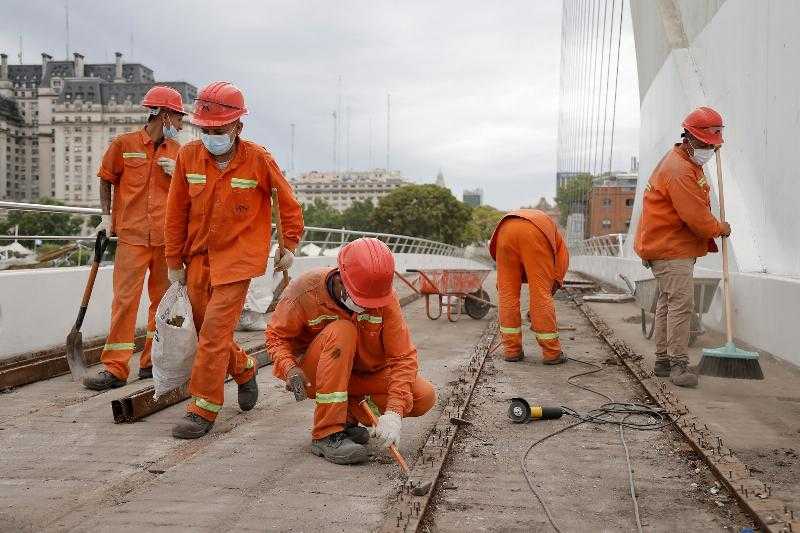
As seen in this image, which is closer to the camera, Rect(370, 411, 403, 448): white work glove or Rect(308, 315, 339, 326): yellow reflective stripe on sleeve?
Rect(370, 411, 403, 448): white work glove

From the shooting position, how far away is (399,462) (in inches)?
141

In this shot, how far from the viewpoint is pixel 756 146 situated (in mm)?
8383

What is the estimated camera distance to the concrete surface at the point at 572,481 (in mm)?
3098

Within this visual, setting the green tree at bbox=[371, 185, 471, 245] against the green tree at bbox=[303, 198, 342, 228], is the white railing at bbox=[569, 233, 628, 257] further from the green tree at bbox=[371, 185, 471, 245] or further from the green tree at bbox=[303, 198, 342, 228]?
the green tree at bbox=[303, 198, 342, 228]

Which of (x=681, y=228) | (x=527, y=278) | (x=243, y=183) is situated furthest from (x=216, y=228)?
(x=681, y=228)

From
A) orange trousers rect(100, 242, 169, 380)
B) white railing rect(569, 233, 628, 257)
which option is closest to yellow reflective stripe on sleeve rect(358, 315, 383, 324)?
orange trousers rect(100, 242, 169, 380)

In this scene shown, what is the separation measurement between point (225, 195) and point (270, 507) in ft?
6.45

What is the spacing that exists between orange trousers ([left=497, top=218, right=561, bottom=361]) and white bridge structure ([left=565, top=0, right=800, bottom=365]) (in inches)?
74.4

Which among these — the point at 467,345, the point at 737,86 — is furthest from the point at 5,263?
the point at 737,86

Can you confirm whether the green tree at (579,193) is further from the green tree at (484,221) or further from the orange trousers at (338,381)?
the green tree at (484,221)

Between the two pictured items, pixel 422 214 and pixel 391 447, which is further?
pixel 422 214

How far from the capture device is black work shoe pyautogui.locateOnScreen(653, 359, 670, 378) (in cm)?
629

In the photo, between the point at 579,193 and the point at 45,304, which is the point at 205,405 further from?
the point at 579,193

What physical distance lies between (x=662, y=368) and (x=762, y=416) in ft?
4.72
